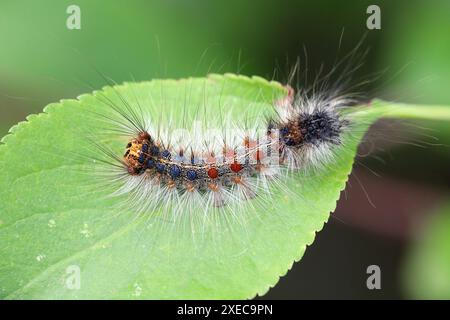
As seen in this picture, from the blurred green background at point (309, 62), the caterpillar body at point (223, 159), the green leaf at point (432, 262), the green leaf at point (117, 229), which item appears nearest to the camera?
the green leaf at point (117, 229)

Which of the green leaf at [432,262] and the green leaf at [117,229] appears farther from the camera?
the green leaf at [432,262]

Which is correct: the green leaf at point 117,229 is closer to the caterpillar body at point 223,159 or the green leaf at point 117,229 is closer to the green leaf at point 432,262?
the caterpillar body at point 223,159

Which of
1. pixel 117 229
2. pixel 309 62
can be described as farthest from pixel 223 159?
pixel 309 62

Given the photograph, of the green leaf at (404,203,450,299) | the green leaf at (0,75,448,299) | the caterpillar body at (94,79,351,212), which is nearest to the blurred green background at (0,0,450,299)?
the green leaf at (404,203,450,299)

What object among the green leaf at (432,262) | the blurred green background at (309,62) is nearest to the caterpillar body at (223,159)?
the blurred green background at (309,62)

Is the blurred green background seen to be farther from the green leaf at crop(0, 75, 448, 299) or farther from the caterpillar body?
the green leaf at crop(0, 75, 448, 299)

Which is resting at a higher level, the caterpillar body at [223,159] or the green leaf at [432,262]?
the caterpillar body at [223,159]
